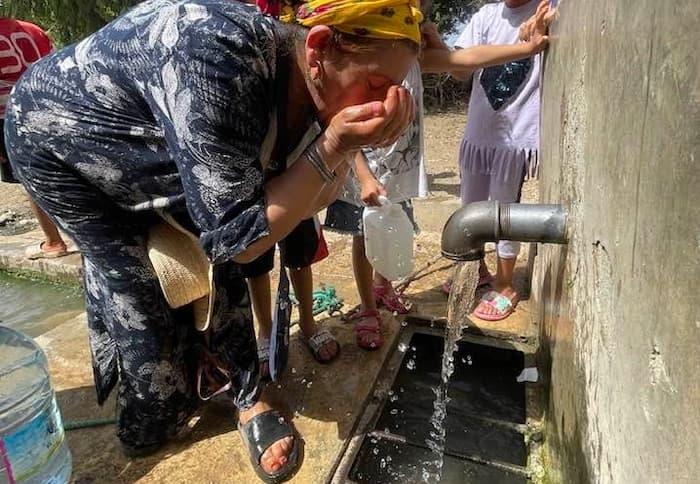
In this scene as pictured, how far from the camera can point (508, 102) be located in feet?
9.95

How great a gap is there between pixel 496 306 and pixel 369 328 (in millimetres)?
765

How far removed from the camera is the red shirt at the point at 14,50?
425cm

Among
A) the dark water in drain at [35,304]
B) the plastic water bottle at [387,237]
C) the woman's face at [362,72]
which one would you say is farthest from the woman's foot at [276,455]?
the dark water in drain at [35,304]

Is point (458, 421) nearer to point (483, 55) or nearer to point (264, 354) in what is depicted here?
point (264, 354)

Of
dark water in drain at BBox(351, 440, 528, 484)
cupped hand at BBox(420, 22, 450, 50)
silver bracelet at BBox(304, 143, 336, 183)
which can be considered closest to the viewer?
silver bracelet at BBox(304, 143, 336, 183)

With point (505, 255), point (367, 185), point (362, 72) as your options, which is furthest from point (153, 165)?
point (505, 255)

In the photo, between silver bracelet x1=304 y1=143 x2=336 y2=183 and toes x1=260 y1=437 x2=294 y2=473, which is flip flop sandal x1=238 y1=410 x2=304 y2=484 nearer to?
toes x1=260 y1=437 x2=294 y2=473

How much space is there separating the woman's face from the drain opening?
56.7 inches

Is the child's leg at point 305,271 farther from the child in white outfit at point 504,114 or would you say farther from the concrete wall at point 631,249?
the concrete wall at point 631,249

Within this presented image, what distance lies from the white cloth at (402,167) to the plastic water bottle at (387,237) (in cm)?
18

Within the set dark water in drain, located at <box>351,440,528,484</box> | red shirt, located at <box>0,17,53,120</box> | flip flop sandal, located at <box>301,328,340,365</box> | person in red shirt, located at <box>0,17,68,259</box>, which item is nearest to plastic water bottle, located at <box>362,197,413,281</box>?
flip flop sandal, located at <box>301,328,340,365</box>

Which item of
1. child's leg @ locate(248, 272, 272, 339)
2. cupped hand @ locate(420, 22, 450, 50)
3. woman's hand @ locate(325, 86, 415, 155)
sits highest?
cupped hand @ locate(420, 22, 450, 50)

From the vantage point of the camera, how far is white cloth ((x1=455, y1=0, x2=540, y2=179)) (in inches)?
118

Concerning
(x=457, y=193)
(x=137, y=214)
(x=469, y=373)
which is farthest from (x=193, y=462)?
(x=457, y=193)
